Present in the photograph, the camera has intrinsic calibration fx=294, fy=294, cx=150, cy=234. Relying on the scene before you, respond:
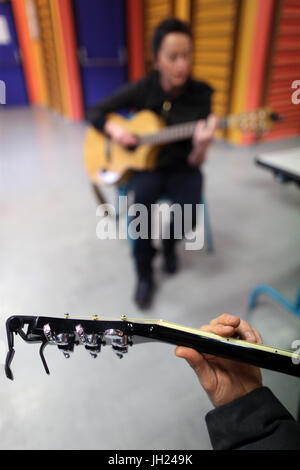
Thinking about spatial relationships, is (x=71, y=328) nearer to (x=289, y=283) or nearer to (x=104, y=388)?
(x=104, y=388)

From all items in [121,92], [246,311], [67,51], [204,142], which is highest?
[67,51]

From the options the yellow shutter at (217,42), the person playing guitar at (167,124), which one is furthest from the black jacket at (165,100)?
the yellow shutter at (217,42)

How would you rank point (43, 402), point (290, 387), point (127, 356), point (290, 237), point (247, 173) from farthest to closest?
1. point (247, 173)
2. point (290, 237)
3. point (127, 356)
4. point (43, 402)
5. point (290, 387)

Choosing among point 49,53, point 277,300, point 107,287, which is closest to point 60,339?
point 49,53

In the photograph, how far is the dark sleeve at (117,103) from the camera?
1.35 meters

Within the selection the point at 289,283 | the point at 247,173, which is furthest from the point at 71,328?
the point at 247,173

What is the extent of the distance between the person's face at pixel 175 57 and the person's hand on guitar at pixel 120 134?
297 millimetres

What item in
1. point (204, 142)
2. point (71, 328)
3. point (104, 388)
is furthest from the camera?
point (204, 142)

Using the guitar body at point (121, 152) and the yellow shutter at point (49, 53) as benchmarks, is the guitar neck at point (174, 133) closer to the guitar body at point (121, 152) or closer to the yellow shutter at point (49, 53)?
the guitar body at point (121, 152)

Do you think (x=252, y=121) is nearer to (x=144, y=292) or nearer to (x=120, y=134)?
(x=120, y=134)

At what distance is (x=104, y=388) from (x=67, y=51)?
0.88 metres
